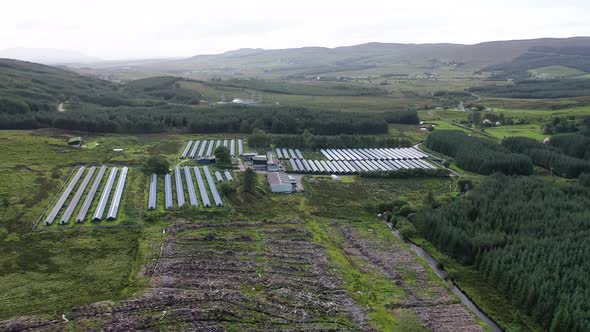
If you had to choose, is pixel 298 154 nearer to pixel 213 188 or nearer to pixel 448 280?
pixel 213 188

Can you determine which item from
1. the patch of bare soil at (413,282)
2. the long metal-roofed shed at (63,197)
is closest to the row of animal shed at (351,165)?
the patch of bare soil at (413,282)

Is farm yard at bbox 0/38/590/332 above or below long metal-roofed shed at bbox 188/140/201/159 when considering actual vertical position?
below

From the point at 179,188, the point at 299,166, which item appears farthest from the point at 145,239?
the point at 299,166

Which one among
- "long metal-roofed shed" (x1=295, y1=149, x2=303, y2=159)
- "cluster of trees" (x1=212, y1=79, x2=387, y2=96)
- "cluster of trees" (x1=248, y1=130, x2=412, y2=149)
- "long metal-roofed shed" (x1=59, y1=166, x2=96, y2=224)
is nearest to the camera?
"long metal-roofed shed" (x1=59, y1=166, x2=96, y2=224)

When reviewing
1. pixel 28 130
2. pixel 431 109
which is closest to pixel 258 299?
pixel 28 130

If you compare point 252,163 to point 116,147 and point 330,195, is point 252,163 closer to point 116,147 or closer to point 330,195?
point 330,195

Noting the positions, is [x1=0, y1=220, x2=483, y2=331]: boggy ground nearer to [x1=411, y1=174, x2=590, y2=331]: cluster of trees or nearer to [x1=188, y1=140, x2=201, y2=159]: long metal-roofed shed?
[x1=411, y1=174, x2=590, y2=331]: cluster of trees

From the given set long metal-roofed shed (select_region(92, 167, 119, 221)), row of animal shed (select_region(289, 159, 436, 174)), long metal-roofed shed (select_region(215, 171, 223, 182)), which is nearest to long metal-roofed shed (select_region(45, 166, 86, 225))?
long metal-roofed shed (select_region(92, 167, 119, 221))
